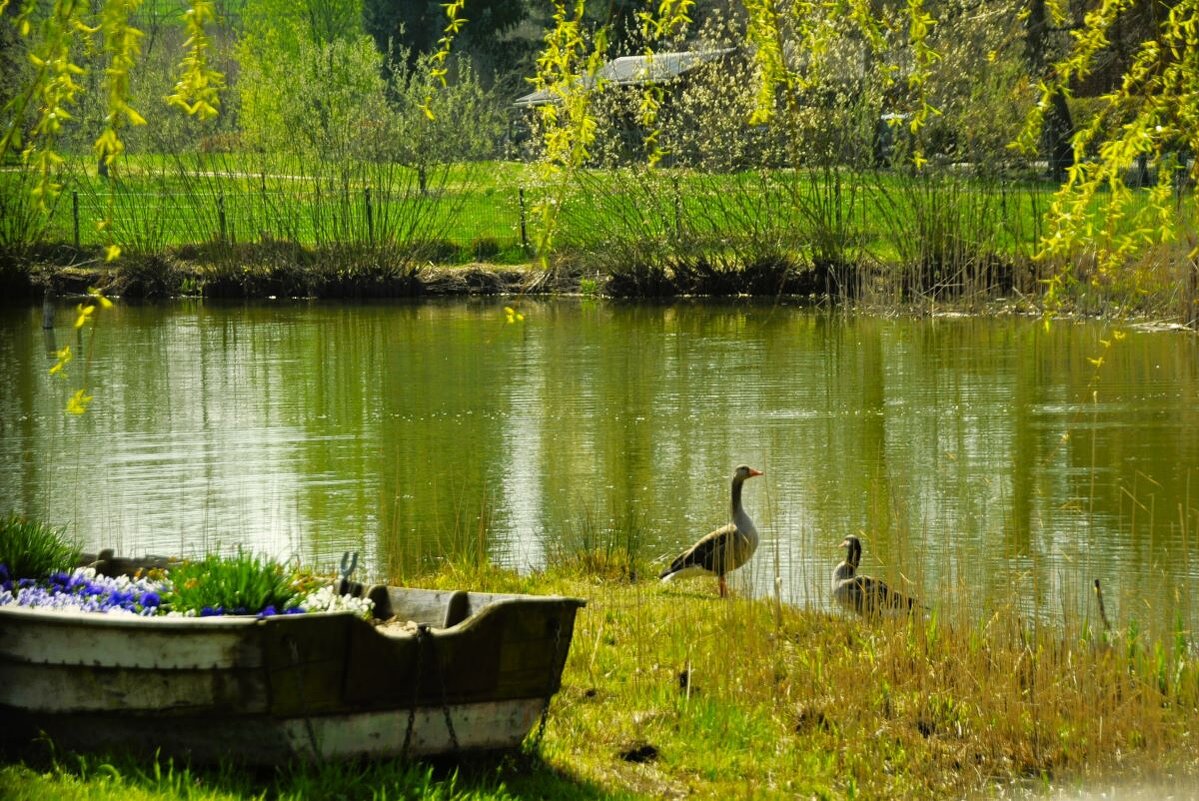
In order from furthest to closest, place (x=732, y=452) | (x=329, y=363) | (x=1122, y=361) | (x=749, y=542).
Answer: (x=329, y=363)
(x=1122, y=361)
(x=732, y=452)
(x=749, y=542)

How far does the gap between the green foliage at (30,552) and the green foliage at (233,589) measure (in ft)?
2.92

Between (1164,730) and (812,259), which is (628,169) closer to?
(812,259)

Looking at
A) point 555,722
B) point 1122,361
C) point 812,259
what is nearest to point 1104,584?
point 555,722

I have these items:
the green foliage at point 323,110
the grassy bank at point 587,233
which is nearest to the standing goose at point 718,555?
the grassy bank at point 587,233

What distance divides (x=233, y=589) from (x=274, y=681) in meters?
0.52

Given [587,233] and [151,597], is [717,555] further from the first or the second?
[587,233]

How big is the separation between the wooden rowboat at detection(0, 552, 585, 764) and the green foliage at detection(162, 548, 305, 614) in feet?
1.26

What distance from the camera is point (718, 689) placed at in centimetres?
776

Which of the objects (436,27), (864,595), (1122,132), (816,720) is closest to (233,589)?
(816,720)

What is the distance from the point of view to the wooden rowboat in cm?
594

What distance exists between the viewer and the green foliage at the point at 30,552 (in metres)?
7.01

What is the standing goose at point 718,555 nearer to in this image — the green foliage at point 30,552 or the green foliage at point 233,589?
the green foliage at point 233,589

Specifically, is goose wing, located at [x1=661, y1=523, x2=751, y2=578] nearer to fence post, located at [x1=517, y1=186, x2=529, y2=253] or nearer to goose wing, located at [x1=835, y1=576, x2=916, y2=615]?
goose wing, located at [x1=835, y1=576, x2=916, y2=615]

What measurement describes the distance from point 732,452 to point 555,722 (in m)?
8.77
